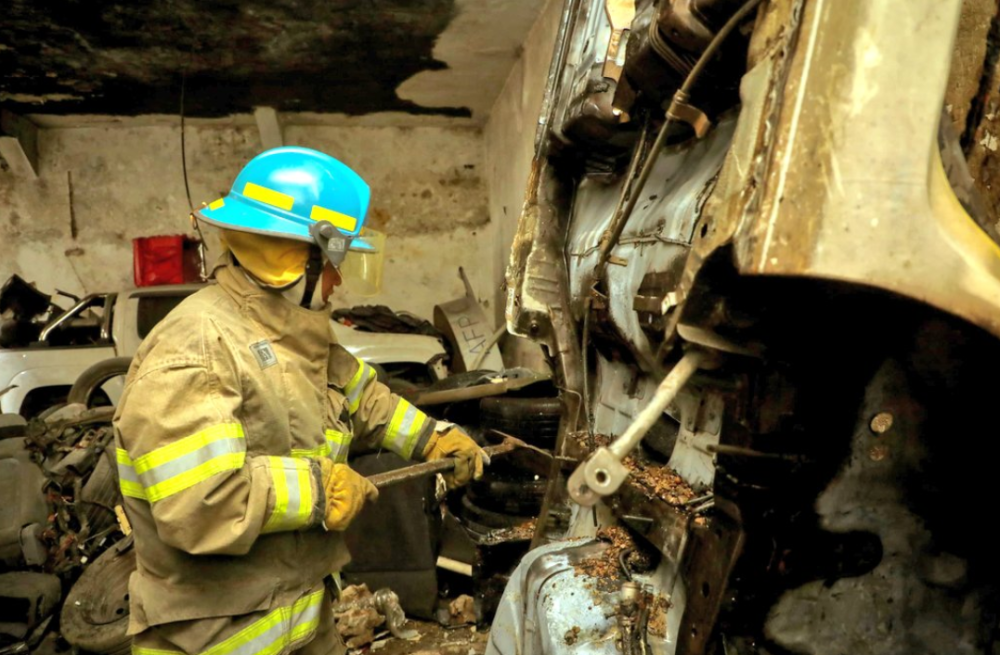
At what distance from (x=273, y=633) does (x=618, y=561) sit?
99cm

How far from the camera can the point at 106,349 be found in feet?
19.9

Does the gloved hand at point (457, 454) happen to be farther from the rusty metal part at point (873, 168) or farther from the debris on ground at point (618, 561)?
the rusty metal part at point (873, 168)

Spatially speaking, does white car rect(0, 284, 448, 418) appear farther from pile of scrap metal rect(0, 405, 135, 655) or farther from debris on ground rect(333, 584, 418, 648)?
debris on ground rect(333, 584, 418, 648)

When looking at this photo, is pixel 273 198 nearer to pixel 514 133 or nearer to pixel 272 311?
pixel 272 311

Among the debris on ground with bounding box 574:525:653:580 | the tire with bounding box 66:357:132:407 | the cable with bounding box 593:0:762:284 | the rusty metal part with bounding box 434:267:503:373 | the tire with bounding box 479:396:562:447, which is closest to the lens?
the cable with bounding box 593:0:762:284

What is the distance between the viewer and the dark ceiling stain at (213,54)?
5020 mm

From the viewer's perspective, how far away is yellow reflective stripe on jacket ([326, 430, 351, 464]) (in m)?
1.92

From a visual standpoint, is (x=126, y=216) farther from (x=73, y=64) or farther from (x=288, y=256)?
(x=288, y=256)

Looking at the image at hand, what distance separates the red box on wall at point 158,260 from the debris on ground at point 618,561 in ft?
25.0

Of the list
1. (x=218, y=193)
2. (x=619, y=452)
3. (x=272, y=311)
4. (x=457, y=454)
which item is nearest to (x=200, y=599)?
(x=272, y=311)

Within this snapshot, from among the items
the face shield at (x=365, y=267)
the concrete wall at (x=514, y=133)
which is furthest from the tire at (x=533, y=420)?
the concrete wall at (x=514, y=133)

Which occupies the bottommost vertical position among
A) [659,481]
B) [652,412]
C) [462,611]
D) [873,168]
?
[462,611]

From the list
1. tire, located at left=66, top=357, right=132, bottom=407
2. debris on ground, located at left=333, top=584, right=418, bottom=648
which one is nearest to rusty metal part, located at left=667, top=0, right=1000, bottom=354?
debris on ground, located at left=333, top=584, right=418, bottom=648

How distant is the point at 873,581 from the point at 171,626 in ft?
5.53
